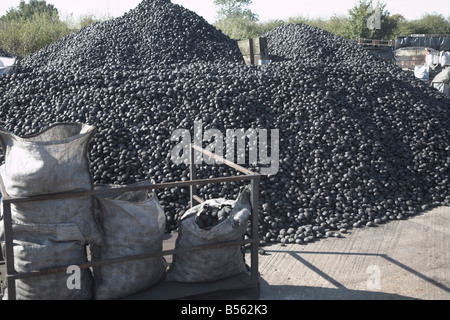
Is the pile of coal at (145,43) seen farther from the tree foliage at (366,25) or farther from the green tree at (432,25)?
the green tree at (432,25)

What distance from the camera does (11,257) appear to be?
2.43 meters

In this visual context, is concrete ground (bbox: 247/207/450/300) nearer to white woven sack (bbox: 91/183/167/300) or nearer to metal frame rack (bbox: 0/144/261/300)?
metal frame rack (bbox: 0/144/261/300)

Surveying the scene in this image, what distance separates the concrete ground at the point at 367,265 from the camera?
3.34 meters

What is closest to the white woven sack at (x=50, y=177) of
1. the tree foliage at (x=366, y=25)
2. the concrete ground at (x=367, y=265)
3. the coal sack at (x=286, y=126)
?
the concrete ground at (x=367, y=265)

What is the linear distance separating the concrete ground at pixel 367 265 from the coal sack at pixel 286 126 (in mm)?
242

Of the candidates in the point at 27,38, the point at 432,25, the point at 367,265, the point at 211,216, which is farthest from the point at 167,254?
the point at 432,25

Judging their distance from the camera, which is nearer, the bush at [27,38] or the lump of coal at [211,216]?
the lump of coal at [211,216]

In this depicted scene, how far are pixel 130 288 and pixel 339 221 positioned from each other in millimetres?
2684

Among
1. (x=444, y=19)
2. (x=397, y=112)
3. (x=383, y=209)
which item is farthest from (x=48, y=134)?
(x=444, y=19)

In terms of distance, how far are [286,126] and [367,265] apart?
90.9 inches

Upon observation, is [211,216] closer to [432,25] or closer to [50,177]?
[50,177]

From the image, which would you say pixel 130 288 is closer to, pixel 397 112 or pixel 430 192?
pixel 430 192

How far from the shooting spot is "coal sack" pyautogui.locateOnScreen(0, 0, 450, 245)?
4.80 meters

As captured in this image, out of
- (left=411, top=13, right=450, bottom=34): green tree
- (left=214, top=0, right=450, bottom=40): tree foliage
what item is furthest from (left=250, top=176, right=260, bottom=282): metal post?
(left=411, top=13, right=450, bottom=34): green tree
